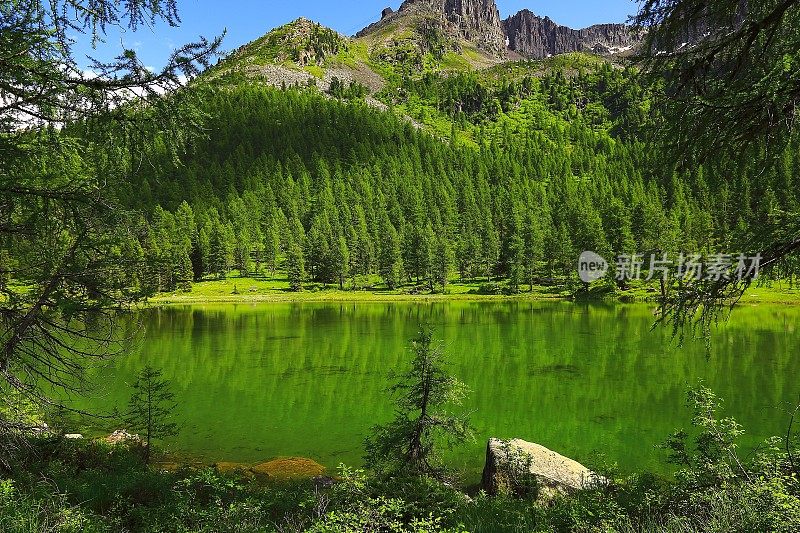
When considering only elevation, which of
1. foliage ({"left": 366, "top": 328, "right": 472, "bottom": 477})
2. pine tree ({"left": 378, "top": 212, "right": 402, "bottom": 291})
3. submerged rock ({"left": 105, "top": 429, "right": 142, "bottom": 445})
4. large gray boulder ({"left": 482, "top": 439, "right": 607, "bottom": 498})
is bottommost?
submerged rock ({"left": 105, "top": 429, "right": 142, "bottom": 445})

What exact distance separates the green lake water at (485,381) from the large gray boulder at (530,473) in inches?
34.6

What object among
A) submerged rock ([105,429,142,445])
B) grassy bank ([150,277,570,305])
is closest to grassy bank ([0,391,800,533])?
submerged rock ([105,429,142,445])

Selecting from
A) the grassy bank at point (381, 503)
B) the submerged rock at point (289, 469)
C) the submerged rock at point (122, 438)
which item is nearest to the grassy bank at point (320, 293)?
the submerged rock at point (122, 438)

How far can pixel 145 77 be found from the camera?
5051 millimetres

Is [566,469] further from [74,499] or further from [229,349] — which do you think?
[229,349]

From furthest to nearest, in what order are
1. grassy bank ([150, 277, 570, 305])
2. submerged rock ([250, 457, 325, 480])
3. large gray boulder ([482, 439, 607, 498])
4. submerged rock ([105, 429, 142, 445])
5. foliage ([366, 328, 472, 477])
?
grassy bank ([150, 277, 570, 305])
submerged rock ([105, 429, 142, 445])
submerged rock ([250, 457, 325, 480])
foliage ([366, 328, 472, 477])
large gray boulder ([482, 439, 607, 498])

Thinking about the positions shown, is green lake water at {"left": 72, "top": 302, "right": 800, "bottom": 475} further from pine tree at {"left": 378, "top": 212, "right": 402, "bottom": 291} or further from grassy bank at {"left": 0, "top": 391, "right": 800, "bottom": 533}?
pine tree at {"left": 378, "top": 212, "right": 402, "bottom": 291}

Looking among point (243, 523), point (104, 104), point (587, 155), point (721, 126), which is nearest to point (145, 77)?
point (104, 104)

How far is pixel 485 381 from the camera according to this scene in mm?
25938

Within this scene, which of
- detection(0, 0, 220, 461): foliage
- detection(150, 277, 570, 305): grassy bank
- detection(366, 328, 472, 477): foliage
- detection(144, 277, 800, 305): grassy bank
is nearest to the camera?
detection(0, 0, 220, 461): foliage

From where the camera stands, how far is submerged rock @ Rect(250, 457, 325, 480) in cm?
1405

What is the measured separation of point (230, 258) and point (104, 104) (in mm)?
102798

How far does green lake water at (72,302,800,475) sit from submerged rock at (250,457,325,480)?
50.5 inches

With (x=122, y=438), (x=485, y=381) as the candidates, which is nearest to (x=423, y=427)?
(x=122, y=438)
